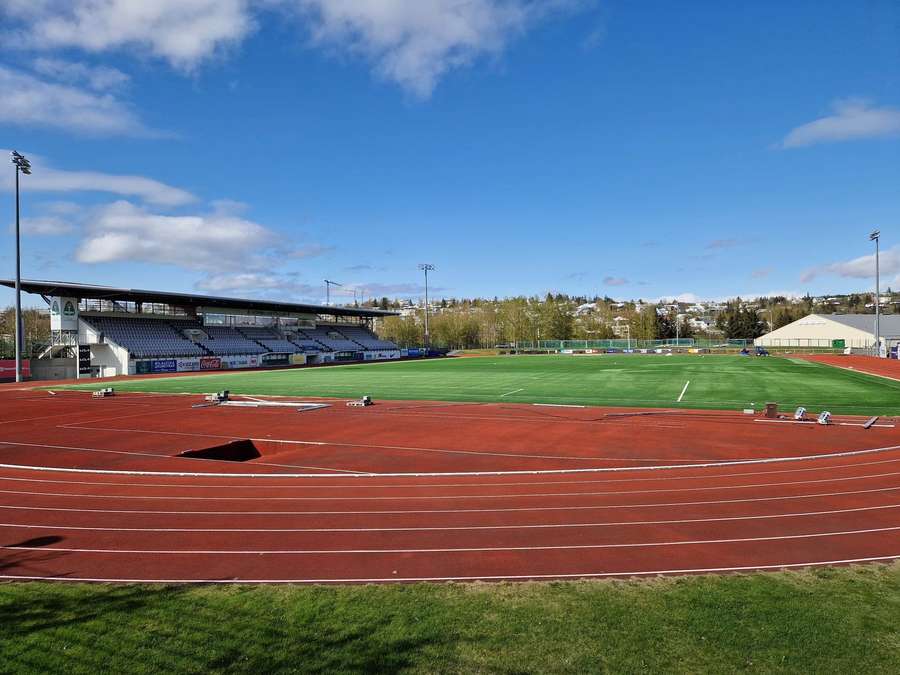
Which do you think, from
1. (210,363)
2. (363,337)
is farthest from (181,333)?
(363,337)

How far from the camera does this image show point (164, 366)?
53969mm

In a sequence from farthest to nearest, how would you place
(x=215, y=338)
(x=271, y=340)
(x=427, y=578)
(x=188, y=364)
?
(x=271, y=340)
(x=215, y=338)
(x=188, y=364)
(x=427, y=578)

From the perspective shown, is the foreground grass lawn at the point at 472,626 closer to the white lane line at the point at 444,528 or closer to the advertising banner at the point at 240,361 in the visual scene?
the white lane line at the point at 444,528

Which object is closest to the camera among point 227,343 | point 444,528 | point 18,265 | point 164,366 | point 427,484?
point 444,528

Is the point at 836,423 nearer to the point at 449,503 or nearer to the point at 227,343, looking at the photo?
the point at 449,503

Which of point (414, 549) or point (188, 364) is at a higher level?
point (188, 364)

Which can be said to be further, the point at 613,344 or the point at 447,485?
the point at 613,344

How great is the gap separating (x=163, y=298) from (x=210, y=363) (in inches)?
339

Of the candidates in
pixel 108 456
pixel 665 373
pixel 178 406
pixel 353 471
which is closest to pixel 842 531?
pixel 353 471

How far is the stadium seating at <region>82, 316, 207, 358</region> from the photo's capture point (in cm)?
5294

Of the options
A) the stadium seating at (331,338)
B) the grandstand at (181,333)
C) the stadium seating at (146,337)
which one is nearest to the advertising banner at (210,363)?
the grandstand at (181,333)

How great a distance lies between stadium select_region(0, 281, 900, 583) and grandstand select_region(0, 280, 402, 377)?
23.9 metres

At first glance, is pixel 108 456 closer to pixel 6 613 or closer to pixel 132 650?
pixel 6 613

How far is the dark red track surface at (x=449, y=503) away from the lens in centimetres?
805
